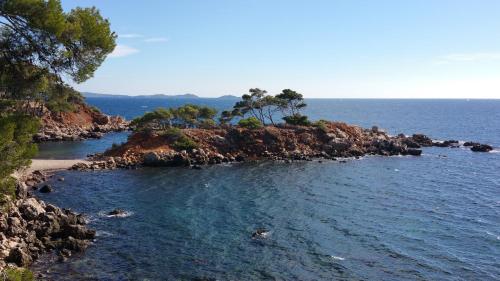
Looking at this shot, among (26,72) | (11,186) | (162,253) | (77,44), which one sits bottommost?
(162,253)

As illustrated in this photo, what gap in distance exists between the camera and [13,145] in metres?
22.3

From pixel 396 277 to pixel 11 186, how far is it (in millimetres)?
26141

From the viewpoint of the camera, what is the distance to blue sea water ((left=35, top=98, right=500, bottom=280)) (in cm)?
3359

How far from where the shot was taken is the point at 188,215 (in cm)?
4750

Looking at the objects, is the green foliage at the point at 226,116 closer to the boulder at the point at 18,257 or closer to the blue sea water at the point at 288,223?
the blue sea water at the point at 288,223

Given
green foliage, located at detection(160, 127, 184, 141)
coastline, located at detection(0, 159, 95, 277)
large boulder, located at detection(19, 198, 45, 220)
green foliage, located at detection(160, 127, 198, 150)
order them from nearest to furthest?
coastline, located at detection(0, 159, 95, 277), large boulder, located at detection(19, 198, 45, 220), green foliage, located at detection(160, 127, 198, 150), green foliage, located at detection(160, 127, 184, 141)

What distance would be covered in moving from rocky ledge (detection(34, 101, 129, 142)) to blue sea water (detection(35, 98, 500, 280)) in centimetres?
4678

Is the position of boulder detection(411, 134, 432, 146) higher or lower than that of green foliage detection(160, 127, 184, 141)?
lower

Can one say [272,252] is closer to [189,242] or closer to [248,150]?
[189,242]

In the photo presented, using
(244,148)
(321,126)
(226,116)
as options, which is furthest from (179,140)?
(321,126)

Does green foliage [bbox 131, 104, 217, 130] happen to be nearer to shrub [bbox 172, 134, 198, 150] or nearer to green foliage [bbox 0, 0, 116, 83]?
shrub [bbox 172, 134, 198, 150]

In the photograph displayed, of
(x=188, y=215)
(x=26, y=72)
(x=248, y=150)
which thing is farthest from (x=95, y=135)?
(x=26, y=72)

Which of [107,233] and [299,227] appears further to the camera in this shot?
[299,227]

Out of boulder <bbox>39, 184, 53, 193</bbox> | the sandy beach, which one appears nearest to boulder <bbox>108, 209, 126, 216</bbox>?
boulder <bbox>39, 184, 53, 193</bbox>
